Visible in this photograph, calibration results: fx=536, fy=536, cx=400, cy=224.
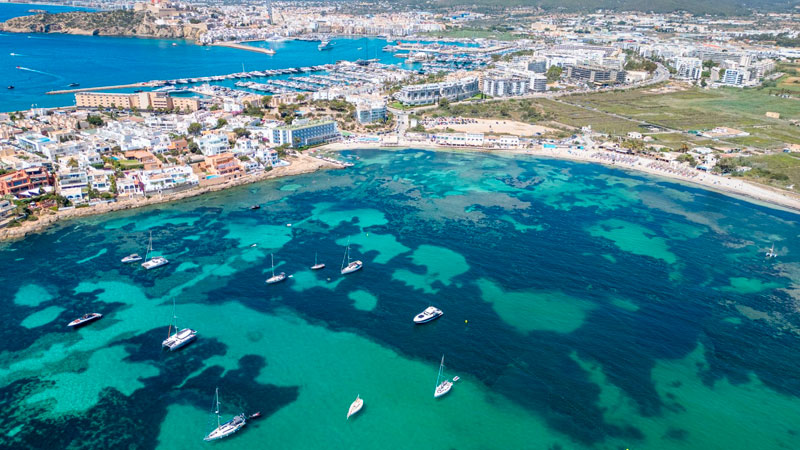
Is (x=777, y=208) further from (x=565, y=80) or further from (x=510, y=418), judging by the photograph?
(x=565, y=80)

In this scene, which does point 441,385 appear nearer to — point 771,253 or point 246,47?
point 771,253

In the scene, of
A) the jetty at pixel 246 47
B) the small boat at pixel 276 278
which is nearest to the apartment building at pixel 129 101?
the small boat at pixel 276 278

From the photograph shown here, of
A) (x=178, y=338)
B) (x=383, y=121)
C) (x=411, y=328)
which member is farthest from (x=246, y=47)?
(x=411, y=328)

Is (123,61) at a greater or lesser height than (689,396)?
greater

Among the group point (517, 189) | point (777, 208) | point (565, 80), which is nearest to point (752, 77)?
point (565, 80)

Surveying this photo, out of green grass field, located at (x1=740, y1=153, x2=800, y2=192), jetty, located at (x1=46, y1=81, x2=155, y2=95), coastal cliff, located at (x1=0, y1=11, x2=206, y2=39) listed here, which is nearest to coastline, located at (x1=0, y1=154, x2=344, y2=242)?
green grass field, located at (x1=740, y1=153, x2=800, y2=192)

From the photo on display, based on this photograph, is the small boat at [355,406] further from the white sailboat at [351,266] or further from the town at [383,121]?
the town at [383,121]
